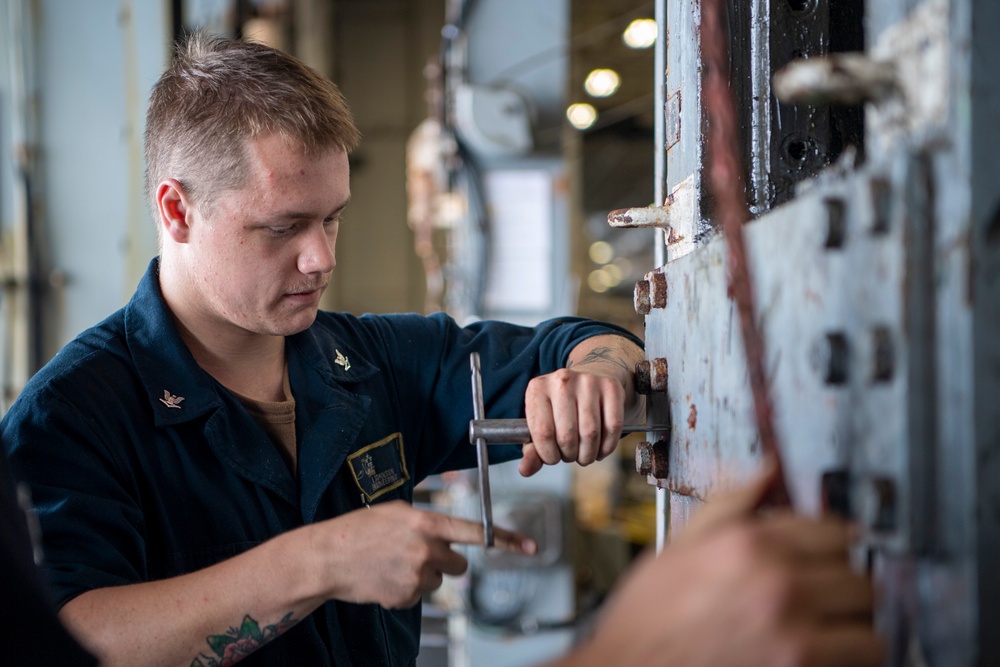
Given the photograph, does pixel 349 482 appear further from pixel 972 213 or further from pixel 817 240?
pixel 972 213

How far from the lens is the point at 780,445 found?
697 millimetres

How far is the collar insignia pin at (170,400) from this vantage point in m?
1.22

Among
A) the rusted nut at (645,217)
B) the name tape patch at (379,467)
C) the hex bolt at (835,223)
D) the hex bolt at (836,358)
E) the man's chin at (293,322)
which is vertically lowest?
the name tape patch at (379,467)

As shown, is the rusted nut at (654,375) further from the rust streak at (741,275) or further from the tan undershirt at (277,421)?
the tan undershirt at (277,421)

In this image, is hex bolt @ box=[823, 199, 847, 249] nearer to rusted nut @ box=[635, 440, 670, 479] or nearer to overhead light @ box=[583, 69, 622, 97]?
rusted nut @ box=[635, 440, 670, 479]

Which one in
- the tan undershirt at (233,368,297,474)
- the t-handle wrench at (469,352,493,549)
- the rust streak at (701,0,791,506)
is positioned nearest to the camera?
the rust streak at (701,0,791,506)

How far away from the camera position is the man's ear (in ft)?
4.33

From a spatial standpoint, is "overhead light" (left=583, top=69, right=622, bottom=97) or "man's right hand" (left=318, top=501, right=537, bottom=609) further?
"overhead light" (left=583, top=69, right=622, bottom=97)

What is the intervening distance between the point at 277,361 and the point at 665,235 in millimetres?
673

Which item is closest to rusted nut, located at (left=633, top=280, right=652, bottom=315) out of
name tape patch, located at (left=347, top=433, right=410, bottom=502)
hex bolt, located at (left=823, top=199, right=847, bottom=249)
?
hex bolt, located at (left=823, top=199, right=847, bottom=249)

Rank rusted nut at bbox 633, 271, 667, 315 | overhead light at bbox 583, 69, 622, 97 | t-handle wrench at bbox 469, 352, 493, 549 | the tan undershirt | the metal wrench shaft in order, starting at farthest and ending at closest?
1. overhead light at bbox 583, 69, 622, 97
2. the tan undershirt
3. rusted nut at bbox 633, 271, 667, 315
4. the metal wrench shaft
5. t-handle wrench at bbox 469, 352, 493, 549

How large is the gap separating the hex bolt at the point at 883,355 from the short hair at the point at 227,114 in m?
0.92

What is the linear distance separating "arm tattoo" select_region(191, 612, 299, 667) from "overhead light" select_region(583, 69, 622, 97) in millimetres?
7280

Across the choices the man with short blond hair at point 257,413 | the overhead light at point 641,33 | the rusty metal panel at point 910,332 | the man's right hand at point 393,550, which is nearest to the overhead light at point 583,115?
the overhead light at point 641,33
